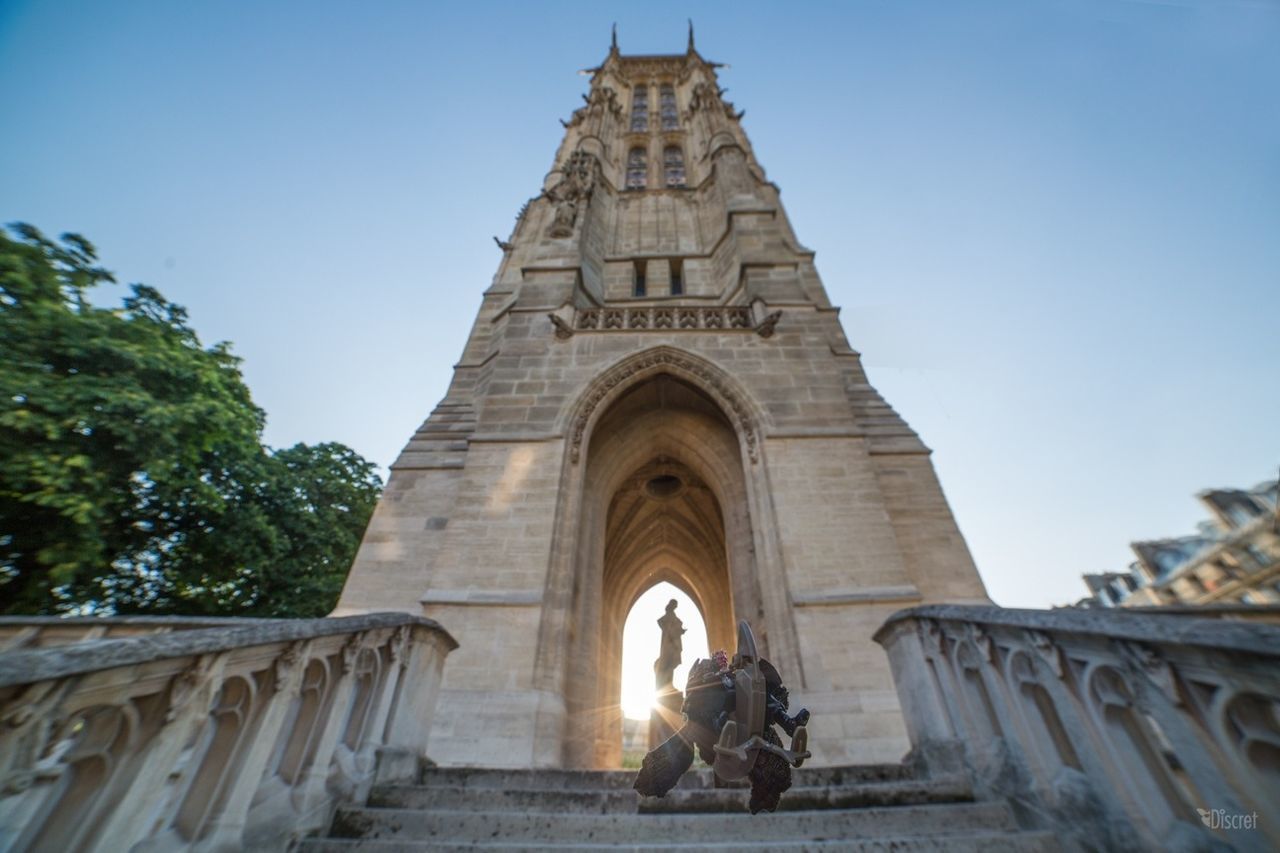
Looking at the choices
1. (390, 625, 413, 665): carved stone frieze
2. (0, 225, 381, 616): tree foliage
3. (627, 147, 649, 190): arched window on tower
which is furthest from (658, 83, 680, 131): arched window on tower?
(390, 625, 413, 665): carved stone frieze

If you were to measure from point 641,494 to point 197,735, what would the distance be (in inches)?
375

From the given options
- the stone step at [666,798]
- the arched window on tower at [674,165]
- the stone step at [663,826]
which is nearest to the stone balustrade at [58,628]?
the stone step at [666,798]

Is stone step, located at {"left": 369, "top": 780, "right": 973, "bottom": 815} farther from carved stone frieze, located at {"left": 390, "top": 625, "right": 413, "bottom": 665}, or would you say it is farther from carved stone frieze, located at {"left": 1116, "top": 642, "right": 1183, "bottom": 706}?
carved stone frieze, located at {"left": 1116, "top": 642, "right": 1183, "bottom": 706}

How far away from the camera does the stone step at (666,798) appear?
2602mm

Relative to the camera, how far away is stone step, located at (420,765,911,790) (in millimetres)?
3012

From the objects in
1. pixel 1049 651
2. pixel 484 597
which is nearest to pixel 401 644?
pixel 484 597

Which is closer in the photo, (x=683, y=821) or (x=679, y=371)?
(x=683, y=821)

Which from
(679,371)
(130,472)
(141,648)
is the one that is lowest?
(141,648)

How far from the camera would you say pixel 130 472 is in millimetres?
7789

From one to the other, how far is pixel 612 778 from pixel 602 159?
1642 cm

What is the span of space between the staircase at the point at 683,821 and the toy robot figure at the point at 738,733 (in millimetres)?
597

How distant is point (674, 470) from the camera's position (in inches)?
412

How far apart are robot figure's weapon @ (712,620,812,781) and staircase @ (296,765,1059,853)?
0.74 meters

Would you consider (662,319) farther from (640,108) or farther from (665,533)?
(640,108)
